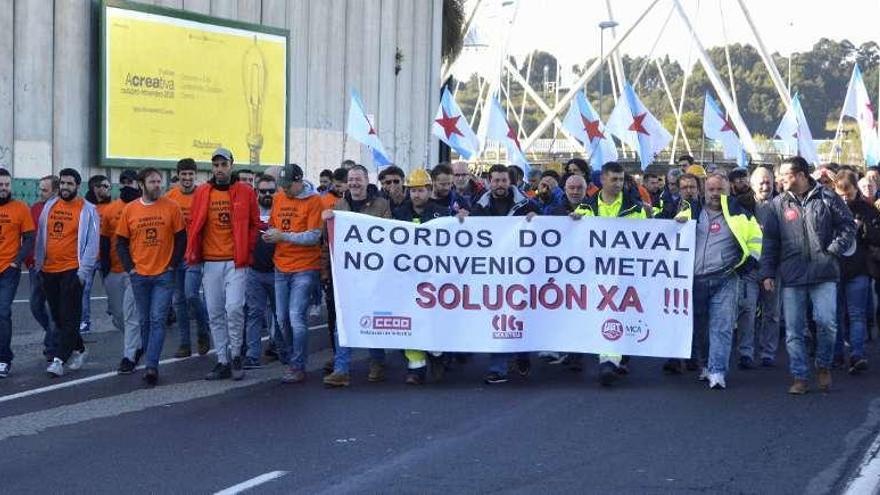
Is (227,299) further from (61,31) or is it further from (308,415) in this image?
(61,31)

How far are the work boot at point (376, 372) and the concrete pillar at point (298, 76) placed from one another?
58.0 feet

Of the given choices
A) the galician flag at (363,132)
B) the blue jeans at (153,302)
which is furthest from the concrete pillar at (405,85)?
the blue jeans at (153,302)

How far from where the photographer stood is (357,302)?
12.1m

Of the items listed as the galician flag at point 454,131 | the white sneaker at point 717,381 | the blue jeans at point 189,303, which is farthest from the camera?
the galician flag at point 454,131

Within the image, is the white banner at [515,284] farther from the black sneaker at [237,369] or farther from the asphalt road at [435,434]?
the black sneaker at [237,369]

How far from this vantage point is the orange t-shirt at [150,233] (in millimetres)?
12188

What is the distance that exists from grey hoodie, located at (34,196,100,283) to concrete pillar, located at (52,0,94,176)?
1105 cm

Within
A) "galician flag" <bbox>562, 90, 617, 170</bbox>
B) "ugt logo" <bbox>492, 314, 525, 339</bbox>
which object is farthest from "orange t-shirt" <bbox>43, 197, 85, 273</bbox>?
"galician flag" <bbox>562, 90, 617, 170</bbox>

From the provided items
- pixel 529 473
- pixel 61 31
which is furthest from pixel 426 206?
pixel 61 31

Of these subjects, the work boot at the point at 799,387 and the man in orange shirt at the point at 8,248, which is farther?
the man in orange shirt at the point at 8,248

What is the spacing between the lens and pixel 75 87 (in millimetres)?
23734

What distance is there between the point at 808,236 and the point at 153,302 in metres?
5.51

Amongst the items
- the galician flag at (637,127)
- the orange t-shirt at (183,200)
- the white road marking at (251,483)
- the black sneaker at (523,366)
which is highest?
the galician flag at (637,127)

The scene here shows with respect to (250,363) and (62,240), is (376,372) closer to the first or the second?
(250,363)
